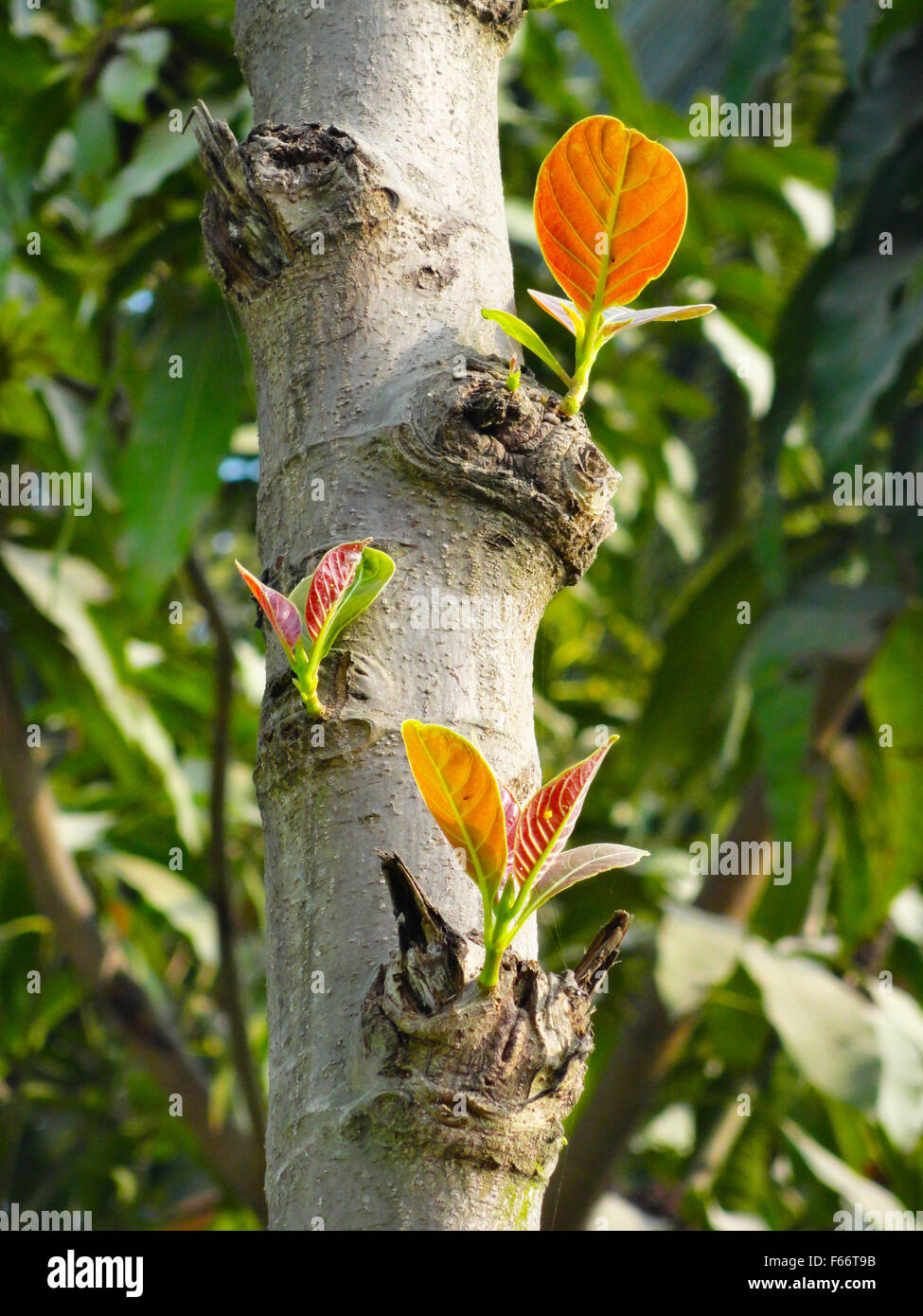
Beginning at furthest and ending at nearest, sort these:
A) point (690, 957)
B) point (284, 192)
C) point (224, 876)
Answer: point (224, 876), point (690, 957), point (284, 192)

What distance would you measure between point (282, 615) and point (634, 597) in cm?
218

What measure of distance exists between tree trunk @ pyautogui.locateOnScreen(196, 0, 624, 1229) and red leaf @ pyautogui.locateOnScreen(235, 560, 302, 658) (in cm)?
2

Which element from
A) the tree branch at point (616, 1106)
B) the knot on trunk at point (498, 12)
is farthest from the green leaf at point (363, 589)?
the tree branch at point (616, 1106)

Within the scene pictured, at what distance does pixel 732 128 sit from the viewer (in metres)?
1.91

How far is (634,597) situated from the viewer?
2568 millimetres

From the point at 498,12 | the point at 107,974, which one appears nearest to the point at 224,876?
the point at 107,974

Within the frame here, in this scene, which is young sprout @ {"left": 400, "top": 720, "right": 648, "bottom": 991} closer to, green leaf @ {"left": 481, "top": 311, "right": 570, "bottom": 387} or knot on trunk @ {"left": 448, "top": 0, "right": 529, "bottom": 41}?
Answer: green leaf @ {"left": 481, "top": 311, "right": 570, "bottom": 387}

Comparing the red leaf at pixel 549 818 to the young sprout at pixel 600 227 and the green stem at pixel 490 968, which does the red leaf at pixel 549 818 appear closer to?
the green stem at pixel 490 968

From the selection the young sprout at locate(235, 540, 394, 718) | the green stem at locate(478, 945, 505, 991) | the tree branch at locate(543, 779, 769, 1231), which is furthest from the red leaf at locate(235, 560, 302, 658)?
the tree branch at locate(543, 779, 769, 1231)

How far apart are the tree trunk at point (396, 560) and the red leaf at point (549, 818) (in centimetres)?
3

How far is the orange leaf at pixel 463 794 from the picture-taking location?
1.28 feet

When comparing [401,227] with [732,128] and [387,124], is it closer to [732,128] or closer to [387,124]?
[387,124]

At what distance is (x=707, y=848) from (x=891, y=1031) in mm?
436

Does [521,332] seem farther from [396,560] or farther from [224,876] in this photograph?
[224,876]
